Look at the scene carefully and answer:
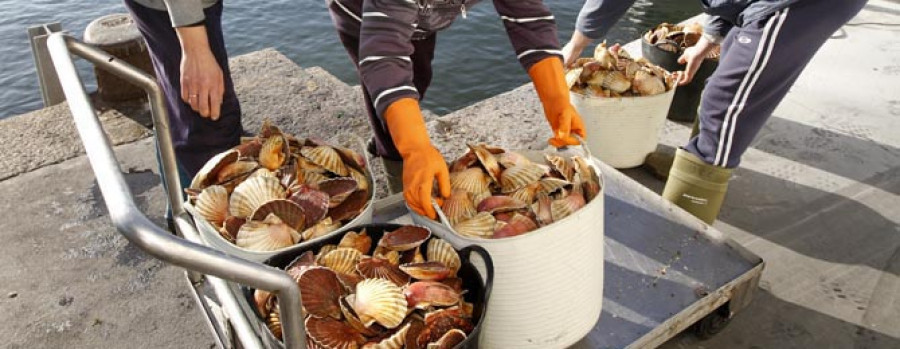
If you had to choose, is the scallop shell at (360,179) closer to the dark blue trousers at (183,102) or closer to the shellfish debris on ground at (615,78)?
the dark blue trousers at (183,102)

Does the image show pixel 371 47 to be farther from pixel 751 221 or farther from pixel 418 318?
pixel 751 221

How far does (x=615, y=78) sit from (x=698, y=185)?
2.38 feet

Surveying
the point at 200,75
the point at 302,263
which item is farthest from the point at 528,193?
the point at 200,75

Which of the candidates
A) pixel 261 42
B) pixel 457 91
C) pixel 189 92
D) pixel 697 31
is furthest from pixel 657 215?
pixel 261 42

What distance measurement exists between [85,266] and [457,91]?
16.6 ft

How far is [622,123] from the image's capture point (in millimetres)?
3146

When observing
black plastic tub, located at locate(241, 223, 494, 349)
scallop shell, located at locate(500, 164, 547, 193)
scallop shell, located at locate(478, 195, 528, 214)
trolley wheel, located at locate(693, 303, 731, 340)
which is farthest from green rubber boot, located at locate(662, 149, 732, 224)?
black plastic tub, located at locate(241, 223, 494, 349)

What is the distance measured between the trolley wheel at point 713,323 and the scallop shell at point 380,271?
4.05 ft

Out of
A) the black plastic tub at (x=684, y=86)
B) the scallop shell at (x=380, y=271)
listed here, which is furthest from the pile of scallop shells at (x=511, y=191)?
the black plastic tub at (x=684, y=86)

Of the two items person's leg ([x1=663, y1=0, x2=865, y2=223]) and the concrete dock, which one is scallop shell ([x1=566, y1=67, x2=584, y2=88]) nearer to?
the concrete dock

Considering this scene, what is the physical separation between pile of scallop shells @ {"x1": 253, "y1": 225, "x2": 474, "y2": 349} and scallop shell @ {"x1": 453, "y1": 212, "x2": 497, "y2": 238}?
4.8 inches

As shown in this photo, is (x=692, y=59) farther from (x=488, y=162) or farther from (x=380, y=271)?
(x=380, y=271)

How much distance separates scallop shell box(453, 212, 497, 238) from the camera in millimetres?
1814

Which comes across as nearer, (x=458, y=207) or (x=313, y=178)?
(x=458, y=207)
